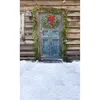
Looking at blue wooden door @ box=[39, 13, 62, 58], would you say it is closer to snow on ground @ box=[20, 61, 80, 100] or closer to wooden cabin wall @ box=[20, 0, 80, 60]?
wooden cabin wall @ box=[20, 0, 80, 60]

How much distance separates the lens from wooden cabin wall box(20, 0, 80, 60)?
980cm

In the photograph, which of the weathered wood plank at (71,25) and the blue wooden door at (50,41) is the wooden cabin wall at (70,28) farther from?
the blue wooden door at (50,41)

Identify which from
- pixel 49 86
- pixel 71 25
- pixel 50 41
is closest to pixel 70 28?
pixel 71 25

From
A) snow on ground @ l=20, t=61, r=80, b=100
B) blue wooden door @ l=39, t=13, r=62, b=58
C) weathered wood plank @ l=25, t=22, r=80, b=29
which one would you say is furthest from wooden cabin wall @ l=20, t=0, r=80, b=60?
snow on ground @ l=20, t=61, r=80, b=100

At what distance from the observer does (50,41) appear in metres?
9.91

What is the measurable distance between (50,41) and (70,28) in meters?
0.86

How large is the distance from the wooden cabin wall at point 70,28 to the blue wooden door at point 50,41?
14.0 inches

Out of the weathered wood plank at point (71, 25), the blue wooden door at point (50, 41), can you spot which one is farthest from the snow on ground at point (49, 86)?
the weathered wood plank at point (71, 25)

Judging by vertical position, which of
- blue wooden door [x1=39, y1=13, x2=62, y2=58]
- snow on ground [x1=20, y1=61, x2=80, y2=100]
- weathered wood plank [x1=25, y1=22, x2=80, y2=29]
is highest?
weathered wood plank [x1=25, y1=22, x2=80, y2=29]

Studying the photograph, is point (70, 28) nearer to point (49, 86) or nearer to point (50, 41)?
point (50, 41)

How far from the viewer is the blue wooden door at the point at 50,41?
9891 millimetres

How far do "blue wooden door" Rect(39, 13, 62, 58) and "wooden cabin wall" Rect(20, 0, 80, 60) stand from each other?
1.17ft

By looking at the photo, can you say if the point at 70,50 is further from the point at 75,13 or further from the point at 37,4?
the point at 37,4
